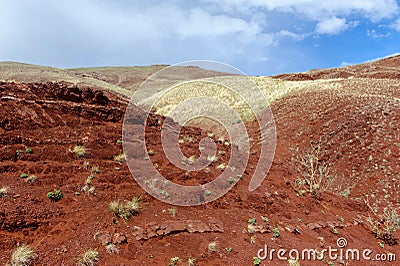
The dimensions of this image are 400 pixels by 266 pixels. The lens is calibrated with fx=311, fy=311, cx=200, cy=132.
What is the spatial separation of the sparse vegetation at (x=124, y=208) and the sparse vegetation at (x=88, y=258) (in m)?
1.26

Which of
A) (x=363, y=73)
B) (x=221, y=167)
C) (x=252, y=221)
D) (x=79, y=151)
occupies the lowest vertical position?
(x=252, y=221)

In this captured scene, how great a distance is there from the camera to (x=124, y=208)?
22.9ft

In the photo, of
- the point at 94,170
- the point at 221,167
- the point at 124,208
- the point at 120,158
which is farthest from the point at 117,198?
the point at 221,167

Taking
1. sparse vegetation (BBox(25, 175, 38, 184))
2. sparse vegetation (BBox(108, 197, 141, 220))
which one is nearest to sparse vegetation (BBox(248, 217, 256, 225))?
sparse vegetation (BBox(108, 197, 141, 220))

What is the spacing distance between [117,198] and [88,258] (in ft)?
6.81

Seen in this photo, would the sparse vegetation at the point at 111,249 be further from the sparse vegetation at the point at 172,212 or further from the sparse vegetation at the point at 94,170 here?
the sparse vegetation at the point at 94,170

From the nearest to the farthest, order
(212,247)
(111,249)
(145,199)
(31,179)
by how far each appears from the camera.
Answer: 1. (111,249)
2. (212,247)
3. (31,179)
4. (145,199)

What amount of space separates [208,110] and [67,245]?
2456 cm

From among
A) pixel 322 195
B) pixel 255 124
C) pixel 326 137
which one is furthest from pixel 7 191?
pixel 255 124

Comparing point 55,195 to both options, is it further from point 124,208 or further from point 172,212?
point 172,212

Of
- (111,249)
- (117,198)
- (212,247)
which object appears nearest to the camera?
(111,249)

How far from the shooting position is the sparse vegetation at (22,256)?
200 inches

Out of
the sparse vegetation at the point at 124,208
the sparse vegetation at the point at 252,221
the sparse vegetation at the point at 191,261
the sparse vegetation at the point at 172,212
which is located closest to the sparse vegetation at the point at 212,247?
the sparse vegetation at the point at 191,261

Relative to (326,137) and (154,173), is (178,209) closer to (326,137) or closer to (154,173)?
(154,173)
